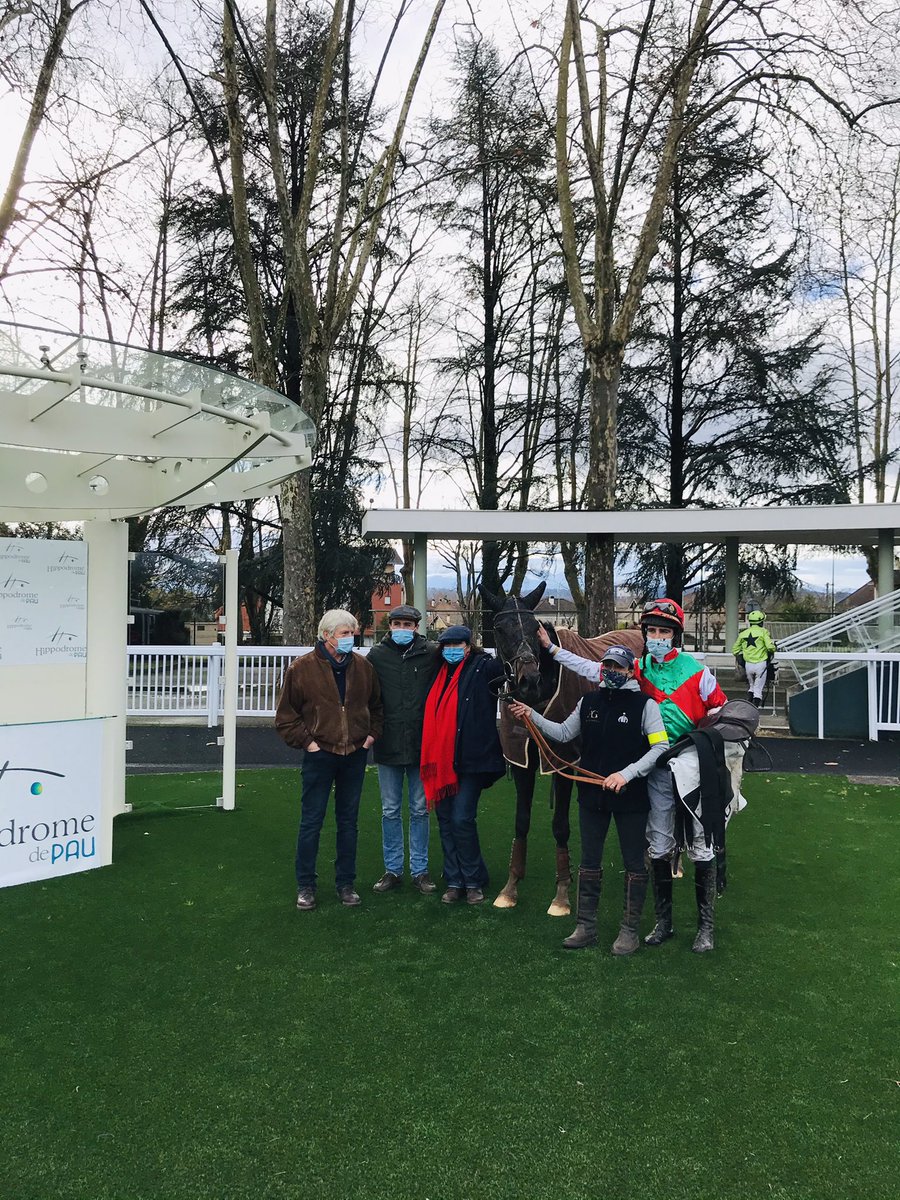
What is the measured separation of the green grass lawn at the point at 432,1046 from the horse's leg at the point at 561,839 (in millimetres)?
202

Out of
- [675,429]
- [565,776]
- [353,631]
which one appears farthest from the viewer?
[675,429]

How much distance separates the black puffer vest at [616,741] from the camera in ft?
13.0

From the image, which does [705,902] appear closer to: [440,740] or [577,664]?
[577,664]

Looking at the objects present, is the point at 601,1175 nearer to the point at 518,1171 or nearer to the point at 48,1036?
the point at 518,1171

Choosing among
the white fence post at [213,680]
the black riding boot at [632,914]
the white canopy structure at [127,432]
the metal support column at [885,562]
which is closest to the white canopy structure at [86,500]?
the white canopy structure at [127,432]

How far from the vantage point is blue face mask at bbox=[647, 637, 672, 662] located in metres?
4.15

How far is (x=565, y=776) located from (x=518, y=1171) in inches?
83.5

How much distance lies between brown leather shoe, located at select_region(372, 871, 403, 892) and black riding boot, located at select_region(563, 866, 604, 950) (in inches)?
51.9

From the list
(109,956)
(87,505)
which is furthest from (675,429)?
(109,956)

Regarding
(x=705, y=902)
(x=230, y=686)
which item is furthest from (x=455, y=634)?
(x=230, y=686)

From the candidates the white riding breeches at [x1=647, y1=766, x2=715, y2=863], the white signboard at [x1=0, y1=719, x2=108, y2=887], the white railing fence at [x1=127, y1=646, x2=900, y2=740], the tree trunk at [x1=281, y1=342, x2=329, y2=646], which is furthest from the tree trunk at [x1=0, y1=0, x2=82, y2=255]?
the white riding breeches at [x1=647, y1=766, x2=715, y2=863]

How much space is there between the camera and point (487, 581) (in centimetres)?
2283

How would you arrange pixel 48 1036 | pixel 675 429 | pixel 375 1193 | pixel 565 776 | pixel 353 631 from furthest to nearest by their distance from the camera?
pixel 675 429 < pixel 353 631 < pixel 565 776 < pixel 48 1036 < pixel 375 1193

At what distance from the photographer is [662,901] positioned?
429cm
